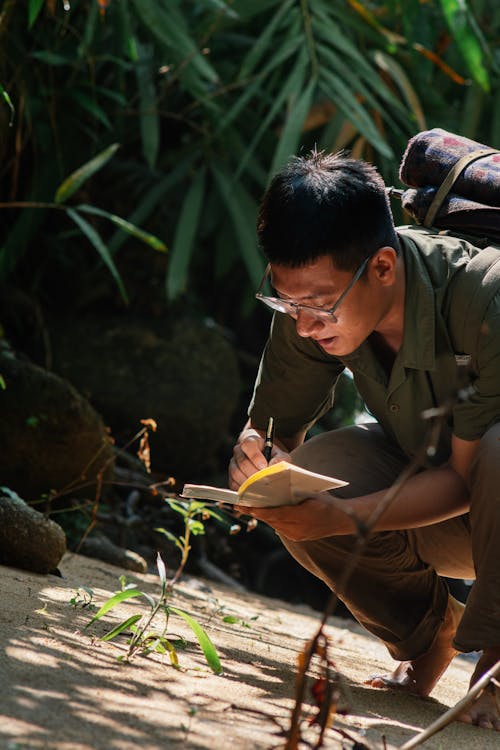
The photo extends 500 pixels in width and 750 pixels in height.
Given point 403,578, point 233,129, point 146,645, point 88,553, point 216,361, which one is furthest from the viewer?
point 216,361

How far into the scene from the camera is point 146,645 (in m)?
1.94

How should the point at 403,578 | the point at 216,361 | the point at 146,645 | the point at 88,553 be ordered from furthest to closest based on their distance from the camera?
the point at 216,361 < the point at 88,553 < the point at 403,578 < the point at 146,645

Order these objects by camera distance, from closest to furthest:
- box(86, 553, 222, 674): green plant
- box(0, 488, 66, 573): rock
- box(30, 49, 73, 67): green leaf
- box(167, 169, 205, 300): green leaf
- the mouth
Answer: box(86, 553, 222, 674): green plant < the mouth < box(0, 488, 66, 573): rock < box(30, 49, 73, 67): green leaf < box(167, 169, 205, 300): green leaf

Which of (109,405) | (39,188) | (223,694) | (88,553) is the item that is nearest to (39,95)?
(39,188)

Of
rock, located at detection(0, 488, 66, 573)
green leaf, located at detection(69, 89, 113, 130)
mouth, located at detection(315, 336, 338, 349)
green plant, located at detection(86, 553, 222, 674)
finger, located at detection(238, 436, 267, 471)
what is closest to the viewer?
green plant, located at detection(86, 553, 222, 674)

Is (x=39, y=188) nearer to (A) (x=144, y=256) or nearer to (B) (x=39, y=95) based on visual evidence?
(B) (x=39, y=95)

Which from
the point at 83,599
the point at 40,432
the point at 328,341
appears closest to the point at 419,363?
the point at 328,341

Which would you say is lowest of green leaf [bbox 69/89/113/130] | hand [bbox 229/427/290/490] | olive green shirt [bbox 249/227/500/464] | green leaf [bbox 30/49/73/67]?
hand [bbox 229/427/290/490]

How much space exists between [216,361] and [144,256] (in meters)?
0.73

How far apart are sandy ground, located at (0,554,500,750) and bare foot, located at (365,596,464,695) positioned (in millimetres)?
50

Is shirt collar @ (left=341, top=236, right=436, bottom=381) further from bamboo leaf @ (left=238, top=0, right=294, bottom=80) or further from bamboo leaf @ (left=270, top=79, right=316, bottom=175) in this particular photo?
bamboo leaf @ (left=238, top=0, right=294, bottom=80)

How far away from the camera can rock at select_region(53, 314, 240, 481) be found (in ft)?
16.3

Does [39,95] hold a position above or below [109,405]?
above

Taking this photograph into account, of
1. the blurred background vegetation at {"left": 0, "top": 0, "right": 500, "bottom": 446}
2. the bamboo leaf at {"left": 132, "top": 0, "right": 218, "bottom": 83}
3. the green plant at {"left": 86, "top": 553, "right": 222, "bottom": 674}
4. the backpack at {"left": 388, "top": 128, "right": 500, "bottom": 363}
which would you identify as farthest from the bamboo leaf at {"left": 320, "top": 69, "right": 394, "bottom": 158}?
the green plant at {"left": 86, "top": 553, "right": 222, "bottom": 674}
